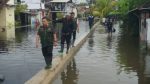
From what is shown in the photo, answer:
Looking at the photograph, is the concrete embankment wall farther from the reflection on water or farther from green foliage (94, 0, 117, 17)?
green foliage (94, 0, 117, 17)

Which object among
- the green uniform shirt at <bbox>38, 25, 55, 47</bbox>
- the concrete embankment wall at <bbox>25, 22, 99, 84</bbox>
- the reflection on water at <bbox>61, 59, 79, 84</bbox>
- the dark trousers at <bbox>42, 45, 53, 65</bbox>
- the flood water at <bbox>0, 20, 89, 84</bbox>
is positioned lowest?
the reflection on water at <bbox>61, 59, 79, 84</bbox>

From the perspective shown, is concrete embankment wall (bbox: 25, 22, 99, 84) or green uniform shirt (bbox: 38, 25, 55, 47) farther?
green uniform shirt (bbox: 38, 25, 55, 47)

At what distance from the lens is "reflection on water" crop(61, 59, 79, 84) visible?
11.6m

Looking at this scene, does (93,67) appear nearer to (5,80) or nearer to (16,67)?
(16,67)

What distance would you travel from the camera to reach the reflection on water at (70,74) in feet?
37.9

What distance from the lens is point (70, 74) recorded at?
42.0 ft

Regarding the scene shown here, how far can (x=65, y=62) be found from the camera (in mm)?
14906

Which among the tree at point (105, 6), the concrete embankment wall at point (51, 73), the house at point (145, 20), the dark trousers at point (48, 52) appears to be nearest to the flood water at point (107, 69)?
the concrete embankment wall at point (51, 73)

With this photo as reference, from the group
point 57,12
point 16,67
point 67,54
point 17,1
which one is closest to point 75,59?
point 67,54

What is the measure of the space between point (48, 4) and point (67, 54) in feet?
238

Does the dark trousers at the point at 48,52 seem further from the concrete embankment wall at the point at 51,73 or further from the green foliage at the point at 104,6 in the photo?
the green foliage at the point at 104,6

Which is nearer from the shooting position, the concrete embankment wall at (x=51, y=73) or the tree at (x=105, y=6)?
the concrete embankment wall at (x=51, y=73)

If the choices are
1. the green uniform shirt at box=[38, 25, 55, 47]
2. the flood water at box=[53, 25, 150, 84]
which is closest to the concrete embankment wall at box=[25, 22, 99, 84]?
the flood water at box=[53, 25, 150, 84]

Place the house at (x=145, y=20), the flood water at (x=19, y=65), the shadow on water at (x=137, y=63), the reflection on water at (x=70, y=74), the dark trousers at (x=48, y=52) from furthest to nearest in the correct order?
the house at (x=145, y=20), the shadow on water at (x=137, y=63), the dark trousers at (x=48, y=52), the flood water at (x=19, y=65), the reflection on water at (x=70, y=74)
